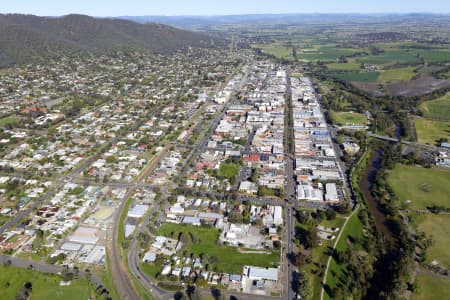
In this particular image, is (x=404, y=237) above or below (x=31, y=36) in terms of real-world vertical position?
below

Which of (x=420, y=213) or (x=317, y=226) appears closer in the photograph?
(x=317, y=226)

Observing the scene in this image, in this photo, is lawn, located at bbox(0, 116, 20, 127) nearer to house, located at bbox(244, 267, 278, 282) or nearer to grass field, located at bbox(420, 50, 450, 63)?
house, located at bbox(244, 267, 278, 282)

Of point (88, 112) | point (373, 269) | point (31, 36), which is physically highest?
point (31, 36)

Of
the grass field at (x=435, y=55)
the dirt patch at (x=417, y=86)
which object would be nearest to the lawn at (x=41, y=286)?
the dirt patch at (x=417, y=86)

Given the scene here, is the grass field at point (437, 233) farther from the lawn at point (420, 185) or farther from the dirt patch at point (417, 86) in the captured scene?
the dirt patch at point (417, 86)

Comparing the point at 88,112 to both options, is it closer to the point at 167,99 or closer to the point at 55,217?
the point at 167,99

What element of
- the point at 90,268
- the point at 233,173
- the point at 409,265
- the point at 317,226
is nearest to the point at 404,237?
the point at 409,265

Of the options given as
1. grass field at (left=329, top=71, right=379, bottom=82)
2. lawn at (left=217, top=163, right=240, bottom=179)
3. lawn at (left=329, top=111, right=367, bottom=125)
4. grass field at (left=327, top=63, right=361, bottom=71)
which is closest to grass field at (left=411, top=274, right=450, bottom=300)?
lawn at (left=217, top=163, right=240, bottom=179)
